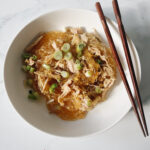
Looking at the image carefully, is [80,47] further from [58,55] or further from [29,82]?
[29,82]

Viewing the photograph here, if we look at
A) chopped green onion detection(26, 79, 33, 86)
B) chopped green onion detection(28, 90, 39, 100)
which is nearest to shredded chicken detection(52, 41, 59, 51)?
chopped green onion detection(26, 79, 33, 86)

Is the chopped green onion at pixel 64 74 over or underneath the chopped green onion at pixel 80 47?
underneath

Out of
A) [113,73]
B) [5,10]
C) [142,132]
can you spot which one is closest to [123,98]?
[113,73]

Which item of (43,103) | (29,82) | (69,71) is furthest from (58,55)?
(43,103)

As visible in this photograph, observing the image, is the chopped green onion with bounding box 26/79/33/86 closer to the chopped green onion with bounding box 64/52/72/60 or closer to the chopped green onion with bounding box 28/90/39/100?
the chopped green onion with bounding box 28/90/39/100

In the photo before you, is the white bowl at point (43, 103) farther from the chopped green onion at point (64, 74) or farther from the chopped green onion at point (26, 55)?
the chopped green onion at point (64, 74)

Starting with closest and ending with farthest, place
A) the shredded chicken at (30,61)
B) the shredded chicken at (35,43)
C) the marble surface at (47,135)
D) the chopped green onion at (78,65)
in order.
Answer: the chopped green onion at (78,65) < the shredded chicken at (30,61) < the shredded chicken at (35,43) < the marble surface at (47,135)

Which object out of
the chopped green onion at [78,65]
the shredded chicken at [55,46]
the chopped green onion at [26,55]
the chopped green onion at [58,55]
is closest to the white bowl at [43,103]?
the chopped green onion at [26,55]
